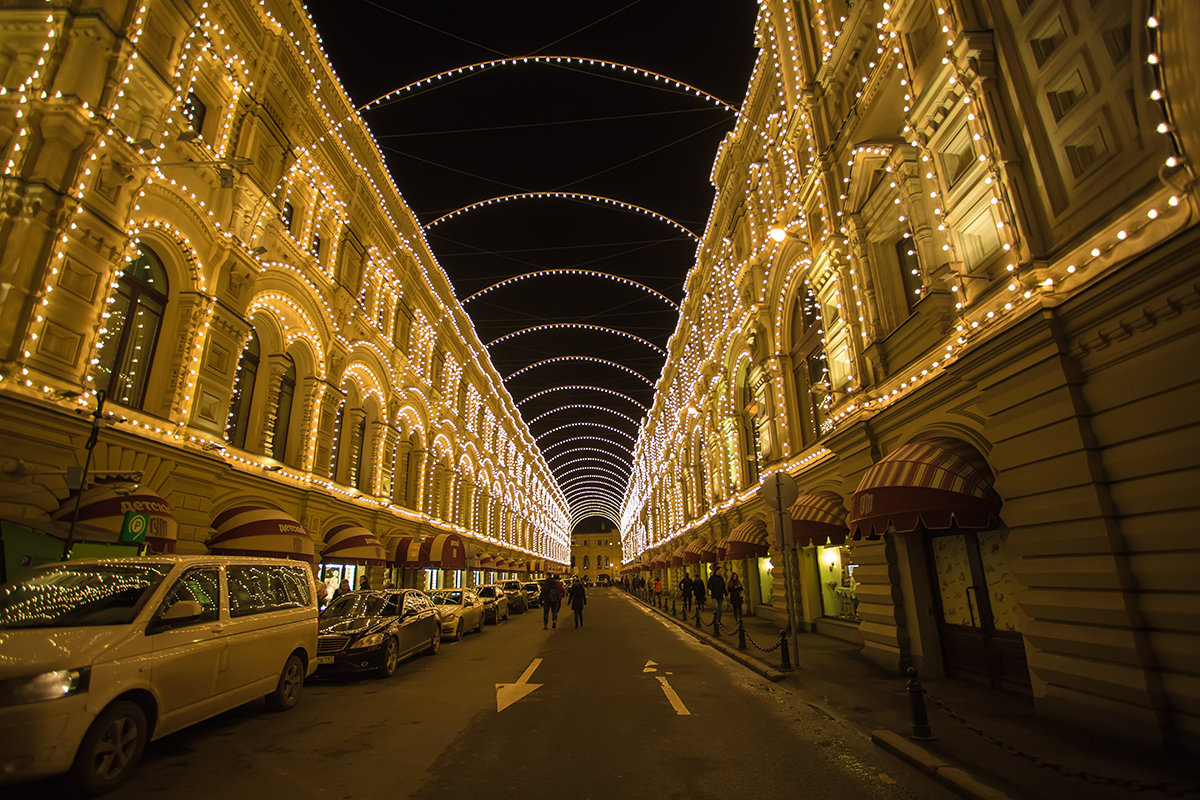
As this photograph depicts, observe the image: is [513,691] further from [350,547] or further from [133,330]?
[350,547]

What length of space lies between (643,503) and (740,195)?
169ft

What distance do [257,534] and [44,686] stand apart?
970cm

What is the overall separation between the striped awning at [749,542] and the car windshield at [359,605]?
11848mm

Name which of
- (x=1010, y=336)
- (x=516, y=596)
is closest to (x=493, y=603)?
(x=516, y=596)

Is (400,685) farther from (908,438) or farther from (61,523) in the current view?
(908,438)

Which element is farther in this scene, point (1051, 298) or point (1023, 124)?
point (1023, 124)

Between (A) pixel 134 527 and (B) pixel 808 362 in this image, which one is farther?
(B) pixel 808 362

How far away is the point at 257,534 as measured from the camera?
13.8 meters

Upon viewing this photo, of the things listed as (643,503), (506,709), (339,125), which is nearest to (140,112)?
(339,125)

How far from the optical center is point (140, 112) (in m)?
12.3

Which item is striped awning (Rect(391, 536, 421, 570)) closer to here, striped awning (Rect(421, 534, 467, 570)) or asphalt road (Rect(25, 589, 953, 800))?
striped awning (Rect(421, 534, 467, 570))

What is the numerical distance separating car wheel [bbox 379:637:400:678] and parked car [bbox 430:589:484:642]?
14.9 feet

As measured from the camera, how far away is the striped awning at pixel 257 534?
13539 mm

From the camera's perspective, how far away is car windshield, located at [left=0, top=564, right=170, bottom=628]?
5.84m
